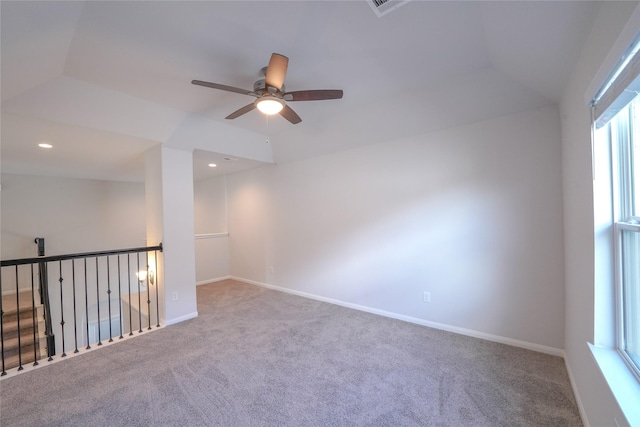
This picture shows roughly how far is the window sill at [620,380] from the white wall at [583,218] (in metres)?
0.05

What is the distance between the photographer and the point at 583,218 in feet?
5.47

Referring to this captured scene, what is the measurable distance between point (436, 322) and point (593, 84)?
8.51 ft

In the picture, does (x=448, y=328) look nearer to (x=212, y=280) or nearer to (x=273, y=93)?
(x=273, y=93)

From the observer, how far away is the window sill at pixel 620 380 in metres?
1.04

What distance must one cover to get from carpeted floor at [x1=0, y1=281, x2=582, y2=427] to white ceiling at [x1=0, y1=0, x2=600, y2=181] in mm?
2367

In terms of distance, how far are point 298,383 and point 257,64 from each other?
8.95 feet

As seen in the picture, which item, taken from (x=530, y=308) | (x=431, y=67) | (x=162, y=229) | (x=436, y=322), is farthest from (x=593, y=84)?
(x=162, y=229)

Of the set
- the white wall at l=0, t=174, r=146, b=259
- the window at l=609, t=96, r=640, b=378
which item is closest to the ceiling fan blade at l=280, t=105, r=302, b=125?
the window at l=609, t=96, r=640, b=378

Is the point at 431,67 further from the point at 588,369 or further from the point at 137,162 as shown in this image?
the point at 137,162

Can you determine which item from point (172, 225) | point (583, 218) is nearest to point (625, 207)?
point (583, 218)

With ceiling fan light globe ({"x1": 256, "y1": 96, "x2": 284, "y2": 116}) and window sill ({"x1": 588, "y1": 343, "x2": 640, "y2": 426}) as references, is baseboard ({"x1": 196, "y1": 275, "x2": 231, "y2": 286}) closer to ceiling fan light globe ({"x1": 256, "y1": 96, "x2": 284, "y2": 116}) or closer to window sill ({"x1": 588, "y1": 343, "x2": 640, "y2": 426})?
ceiling fan light globe ({"x1": 256, "y1": 96, "x2": 284, "y2": 116})

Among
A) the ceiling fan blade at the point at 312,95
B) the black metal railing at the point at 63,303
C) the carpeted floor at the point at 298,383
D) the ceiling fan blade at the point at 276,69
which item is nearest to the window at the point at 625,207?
the carpeted floor at the point at 298,383

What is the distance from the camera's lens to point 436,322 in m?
2.98

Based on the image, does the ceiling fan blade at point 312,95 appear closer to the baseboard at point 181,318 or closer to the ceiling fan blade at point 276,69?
the ceiling fan blade at point 276,69
